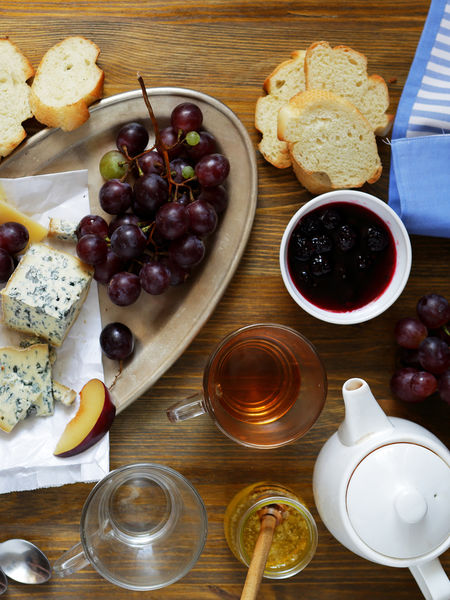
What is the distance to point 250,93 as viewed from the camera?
3.53 ft

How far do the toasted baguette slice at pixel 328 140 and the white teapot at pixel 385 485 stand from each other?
14.9 inches

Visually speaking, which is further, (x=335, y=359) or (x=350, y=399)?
(x=335, y=359)

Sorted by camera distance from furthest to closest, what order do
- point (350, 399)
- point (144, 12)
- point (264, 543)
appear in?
point (144, 12)
point (264, 543)
point (350, 399)

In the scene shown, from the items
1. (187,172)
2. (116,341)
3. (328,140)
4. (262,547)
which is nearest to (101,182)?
(187,172)

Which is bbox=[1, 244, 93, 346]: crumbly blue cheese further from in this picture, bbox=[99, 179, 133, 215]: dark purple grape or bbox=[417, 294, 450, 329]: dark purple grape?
bbox=[417, 294, 450, 329]: dark purple grape

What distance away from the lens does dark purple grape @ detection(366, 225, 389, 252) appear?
0.97 meters

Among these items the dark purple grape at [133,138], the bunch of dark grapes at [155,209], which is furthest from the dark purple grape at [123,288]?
the dark purple grape at [133,138]

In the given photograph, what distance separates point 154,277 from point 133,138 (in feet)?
0.83

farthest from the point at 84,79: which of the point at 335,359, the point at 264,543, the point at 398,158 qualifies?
the point at 264,543

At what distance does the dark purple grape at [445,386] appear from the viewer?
1.01 m

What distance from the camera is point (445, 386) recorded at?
39.8 inches

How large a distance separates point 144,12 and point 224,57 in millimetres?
169

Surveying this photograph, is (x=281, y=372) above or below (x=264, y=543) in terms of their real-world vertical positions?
above

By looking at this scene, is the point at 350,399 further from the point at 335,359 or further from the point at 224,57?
the point at 224,57
